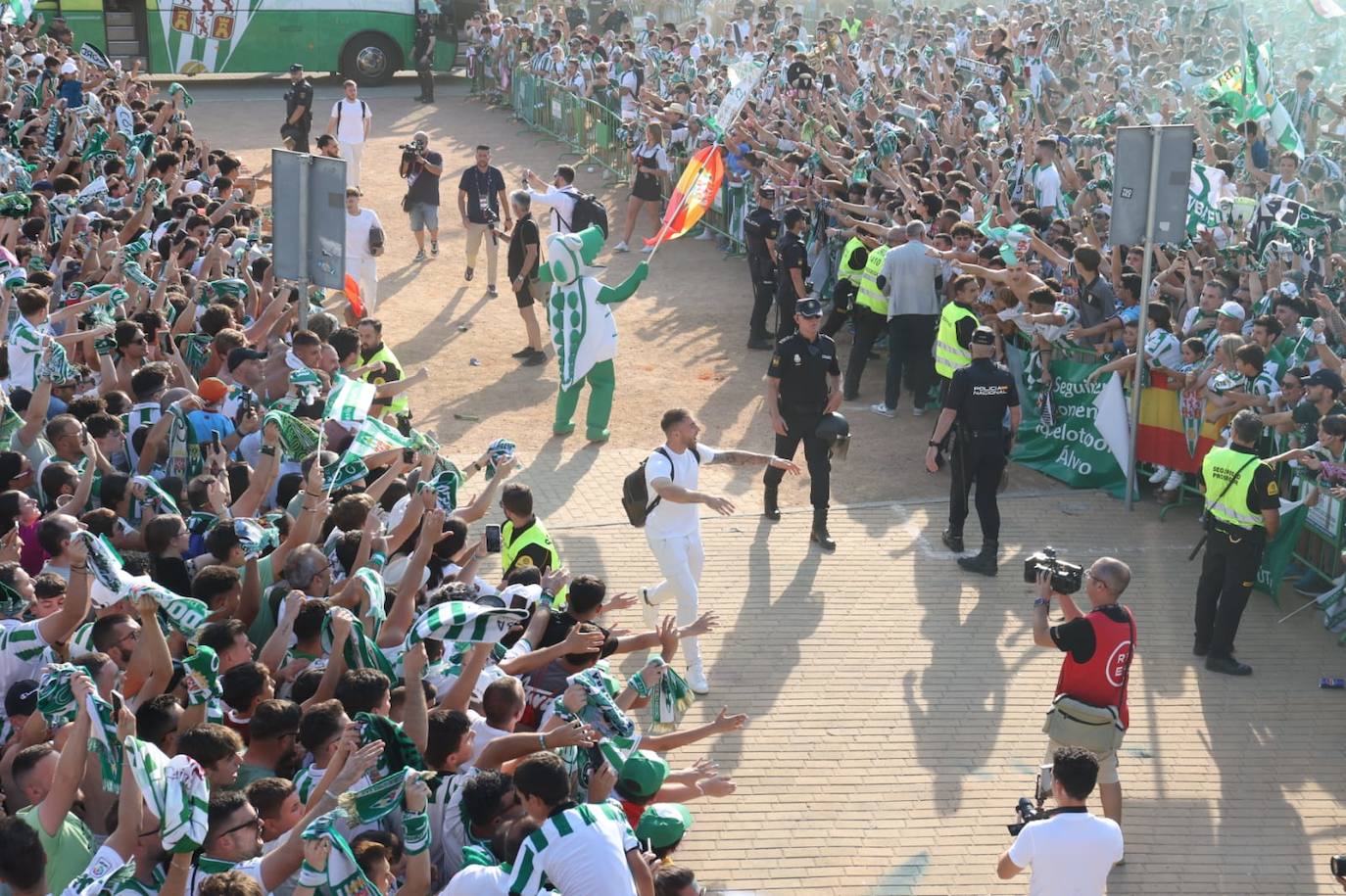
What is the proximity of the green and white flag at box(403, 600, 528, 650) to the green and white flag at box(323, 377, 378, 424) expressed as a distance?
118 inches

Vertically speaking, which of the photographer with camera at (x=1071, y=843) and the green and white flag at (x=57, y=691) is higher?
the green and white flag at (x=57, y=691)

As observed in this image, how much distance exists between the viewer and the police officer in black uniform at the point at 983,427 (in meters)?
10.9

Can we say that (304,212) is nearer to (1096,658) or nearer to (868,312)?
(1096,658)

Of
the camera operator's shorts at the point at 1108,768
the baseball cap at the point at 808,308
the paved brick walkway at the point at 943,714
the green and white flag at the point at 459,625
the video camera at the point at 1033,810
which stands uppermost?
the baseball cap at the point at 808,308

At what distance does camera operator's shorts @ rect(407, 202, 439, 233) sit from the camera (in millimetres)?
19484

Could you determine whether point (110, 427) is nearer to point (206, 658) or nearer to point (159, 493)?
point (159, 493)

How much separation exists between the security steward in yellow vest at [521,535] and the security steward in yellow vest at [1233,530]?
13.6 feet

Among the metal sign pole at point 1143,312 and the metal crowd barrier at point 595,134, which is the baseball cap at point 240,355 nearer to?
the metal sign pole at point 1143,312

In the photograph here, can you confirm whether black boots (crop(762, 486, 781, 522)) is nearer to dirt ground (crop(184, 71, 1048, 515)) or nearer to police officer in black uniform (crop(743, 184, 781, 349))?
dirt ground (crop(184, 71, 1048, 515))

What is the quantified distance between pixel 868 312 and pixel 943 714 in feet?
20.4

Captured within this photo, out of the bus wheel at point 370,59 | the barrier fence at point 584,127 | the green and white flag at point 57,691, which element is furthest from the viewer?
the bus wheel at point 370,59

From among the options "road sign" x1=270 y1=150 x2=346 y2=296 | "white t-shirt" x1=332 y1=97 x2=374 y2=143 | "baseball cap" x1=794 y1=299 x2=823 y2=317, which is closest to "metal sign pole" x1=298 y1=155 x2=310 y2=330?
"road sign" x1=270 y1=150 x2=346 y2=296

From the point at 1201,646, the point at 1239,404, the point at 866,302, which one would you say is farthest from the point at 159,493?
the point at 866,302

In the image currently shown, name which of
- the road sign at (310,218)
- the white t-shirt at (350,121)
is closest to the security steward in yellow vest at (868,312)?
the road sign at (310,218)
